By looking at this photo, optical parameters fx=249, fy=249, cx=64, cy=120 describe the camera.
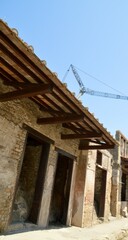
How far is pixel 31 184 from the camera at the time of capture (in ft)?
26.0

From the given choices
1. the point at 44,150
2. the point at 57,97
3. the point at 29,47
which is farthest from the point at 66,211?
the point at 29,47

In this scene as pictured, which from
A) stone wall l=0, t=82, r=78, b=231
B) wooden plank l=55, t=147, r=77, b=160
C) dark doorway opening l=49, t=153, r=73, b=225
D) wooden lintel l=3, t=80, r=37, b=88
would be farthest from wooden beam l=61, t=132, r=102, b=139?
wooden lintel l=3, t=80, r=37, b=88

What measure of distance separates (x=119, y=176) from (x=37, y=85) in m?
11.2

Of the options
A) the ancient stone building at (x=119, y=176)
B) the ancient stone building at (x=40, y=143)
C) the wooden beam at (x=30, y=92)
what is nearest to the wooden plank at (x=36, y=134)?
the ancient stone building at (x=40, y=143)

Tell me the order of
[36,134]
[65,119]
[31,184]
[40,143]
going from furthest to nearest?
1. [40,143]
2. [31,184]
3. [36,134]
4. [65,119]

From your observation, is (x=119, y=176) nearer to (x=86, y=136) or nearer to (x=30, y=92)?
(x=86, y=136)

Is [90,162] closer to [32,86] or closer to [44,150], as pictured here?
[44,150]

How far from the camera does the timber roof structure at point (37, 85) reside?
4028mm

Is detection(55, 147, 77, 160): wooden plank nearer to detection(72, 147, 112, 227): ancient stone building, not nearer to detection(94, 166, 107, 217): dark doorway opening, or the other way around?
detection(72, 147, 112, 227): ancient stone building

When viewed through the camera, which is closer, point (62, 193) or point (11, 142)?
point (11, 142)

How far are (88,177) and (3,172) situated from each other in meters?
4.67

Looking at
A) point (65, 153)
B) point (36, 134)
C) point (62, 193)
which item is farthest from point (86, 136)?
point (62, 193)

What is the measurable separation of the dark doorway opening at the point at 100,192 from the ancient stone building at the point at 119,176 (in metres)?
0.92

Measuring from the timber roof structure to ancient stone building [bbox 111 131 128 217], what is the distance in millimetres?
6988
